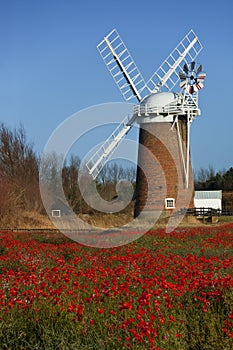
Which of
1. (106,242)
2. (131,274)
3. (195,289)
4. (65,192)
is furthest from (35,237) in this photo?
(65,192)

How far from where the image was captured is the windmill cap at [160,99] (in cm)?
2800

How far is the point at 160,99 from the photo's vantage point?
2822cm

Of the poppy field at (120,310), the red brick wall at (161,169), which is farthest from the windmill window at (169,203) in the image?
the poppy field at (120,310)

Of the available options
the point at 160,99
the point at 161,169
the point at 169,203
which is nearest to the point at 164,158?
the point at 161,169

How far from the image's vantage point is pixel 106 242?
A: 13.3 meters

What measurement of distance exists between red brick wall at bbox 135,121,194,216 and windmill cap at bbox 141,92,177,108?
3.30ft

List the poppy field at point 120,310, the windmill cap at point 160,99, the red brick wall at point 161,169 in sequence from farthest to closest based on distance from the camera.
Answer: the windmill cap at point 160,99
the red brick wall at point 161,169
the poppy field at point 120,310

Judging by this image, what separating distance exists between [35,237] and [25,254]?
606 centimetres

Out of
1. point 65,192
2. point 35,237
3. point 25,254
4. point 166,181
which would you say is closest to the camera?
point 25,254

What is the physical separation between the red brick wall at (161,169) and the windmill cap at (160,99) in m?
1.01

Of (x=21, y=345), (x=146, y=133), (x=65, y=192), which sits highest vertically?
(x=146, y=133)

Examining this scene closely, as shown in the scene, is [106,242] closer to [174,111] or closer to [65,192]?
[174,111]

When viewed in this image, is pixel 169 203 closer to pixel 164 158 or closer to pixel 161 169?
pixel 161 169

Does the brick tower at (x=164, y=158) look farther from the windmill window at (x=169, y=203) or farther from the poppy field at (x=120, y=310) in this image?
the poppy field at (x=120, y=310)
